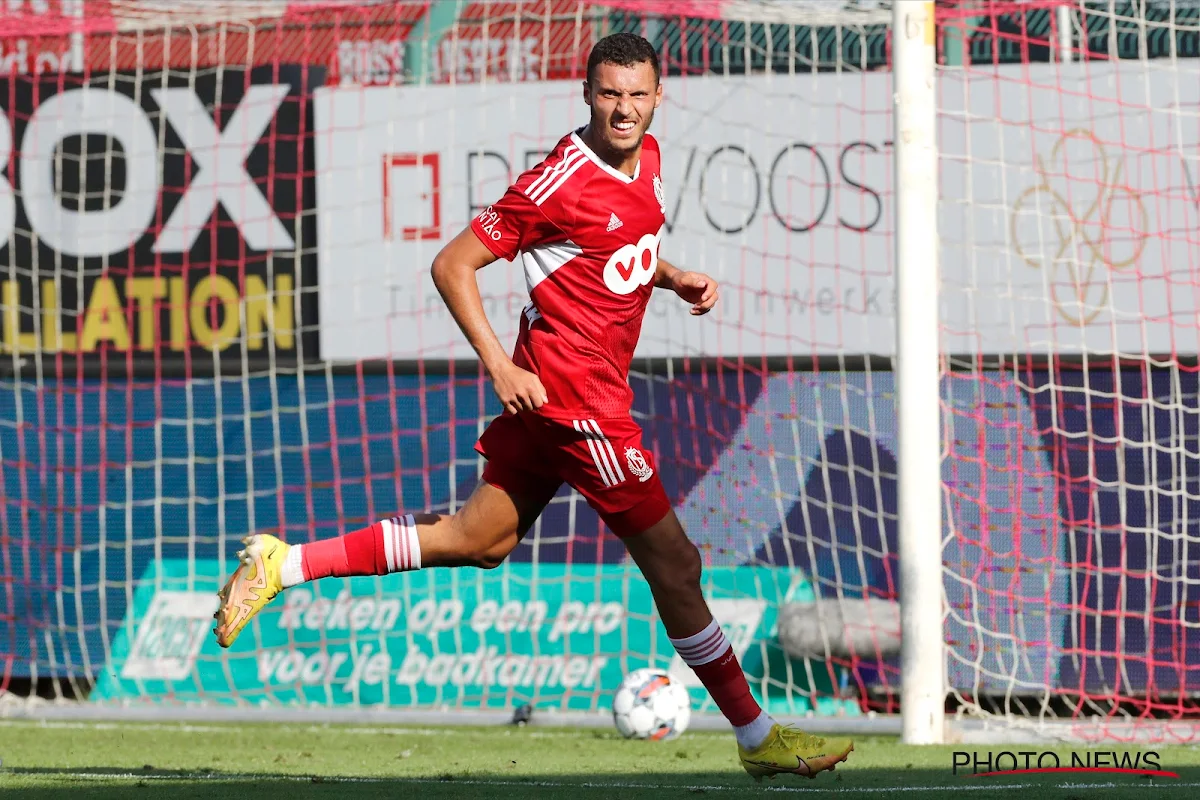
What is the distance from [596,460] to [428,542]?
0.54 metres

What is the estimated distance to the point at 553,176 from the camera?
4.07 meters

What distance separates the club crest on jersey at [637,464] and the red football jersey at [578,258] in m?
0.11

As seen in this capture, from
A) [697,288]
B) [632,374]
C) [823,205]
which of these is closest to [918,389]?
[823,205]

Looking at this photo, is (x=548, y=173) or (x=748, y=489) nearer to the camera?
(x=548, y=173)

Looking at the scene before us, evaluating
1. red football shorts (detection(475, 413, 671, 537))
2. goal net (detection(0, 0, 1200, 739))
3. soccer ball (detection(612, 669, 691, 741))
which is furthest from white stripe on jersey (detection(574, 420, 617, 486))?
goal net (detection(0, 0, 1200, 739))

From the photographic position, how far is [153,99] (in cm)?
821

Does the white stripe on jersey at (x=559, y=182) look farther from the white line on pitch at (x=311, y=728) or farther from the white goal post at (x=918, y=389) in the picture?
the white line on pitch at (x=311, y=728)

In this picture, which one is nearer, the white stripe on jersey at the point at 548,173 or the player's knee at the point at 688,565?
the white stripe on jersey at the point at 548,173

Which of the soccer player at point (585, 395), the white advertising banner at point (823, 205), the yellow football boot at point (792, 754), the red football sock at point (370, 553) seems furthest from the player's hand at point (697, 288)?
the white advertising banner at point (823, 205)

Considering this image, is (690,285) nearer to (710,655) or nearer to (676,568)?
(676,568)

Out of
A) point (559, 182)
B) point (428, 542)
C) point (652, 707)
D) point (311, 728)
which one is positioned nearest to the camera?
point (559, 182)

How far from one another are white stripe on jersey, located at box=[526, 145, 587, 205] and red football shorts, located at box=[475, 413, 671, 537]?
0.57 metres

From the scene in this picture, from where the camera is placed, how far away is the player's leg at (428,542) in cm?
423

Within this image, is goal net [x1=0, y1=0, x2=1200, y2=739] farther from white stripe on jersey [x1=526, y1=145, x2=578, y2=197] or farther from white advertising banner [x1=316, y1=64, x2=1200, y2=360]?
white stripe on jersey [x1=526, y1=145, x2=578, y2=197]
